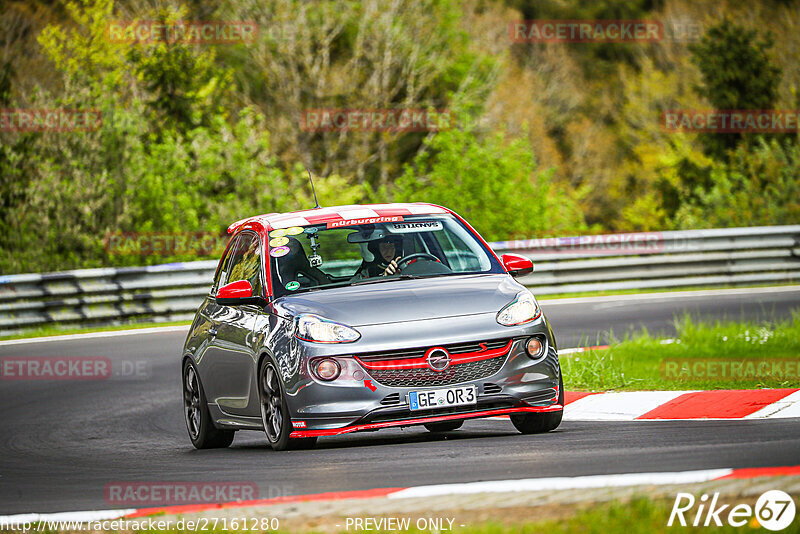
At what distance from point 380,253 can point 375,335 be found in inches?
56.1

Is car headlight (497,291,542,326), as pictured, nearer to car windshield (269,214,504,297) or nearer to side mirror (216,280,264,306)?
car windshield (269,214,504,297)

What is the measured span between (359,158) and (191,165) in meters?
17.8

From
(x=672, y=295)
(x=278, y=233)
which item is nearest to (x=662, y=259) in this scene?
(x=672, y=295)

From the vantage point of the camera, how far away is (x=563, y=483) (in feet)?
20.5

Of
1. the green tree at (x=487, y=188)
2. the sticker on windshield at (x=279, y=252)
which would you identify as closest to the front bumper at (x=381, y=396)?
the sticker on windshield at (x=279, y=252)

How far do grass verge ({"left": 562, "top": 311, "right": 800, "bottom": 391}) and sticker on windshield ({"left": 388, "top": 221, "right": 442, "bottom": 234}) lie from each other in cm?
241

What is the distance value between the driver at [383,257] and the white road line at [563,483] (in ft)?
10.4

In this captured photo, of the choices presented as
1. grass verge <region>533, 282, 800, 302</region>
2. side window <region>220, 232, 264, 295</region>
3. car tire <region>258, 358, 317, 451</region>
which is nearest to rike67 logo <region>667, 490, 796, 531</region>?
car tire <region>258, 358, 317, 451</region>

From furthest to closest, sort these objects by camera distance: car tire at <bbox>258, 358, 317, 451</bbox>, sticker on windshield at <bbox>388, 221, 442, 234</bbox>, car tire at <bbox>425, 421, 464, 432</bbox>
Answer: car tire at <bbox>425, 421, 464, 432</bbox> < sticker on windshield at <bbox>388, 221, 442, 234</bbox> < car tire at <bbox>258, 358, 317, 451</bbox>

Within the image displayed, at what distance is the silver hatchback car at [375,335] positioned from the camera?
27.3 ft

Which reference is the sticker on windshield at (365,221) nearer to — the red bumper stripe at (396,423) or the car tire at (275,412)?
the car tire at (275,412)

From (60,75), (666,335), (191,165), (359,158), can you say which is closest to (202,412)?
(666,335)

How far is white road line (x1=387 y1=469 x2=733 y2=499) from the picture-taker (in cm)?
612

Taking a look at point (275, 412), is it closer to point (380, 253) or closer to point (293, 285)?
point (293, 285)
